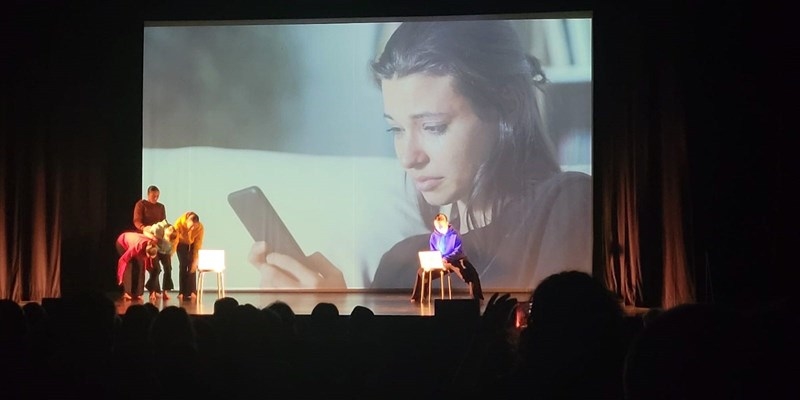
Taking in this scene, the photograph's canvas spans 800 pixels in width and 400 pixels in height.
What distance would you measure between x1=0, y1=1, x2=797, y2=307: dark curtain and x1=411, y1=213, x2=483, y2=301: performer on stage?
3.98 ft

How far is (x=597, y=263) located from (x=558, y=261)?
1.10 feet

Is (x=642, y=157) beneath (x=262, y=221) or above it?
above

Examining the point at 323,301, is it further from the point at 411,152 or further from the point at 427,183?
the point at 411,152

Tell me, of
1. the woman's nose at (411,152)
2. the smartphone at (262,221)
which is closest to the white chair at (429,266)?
the woman's nose at (411,152)

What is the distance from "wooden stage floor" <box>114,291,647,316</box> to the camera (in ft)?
20.0

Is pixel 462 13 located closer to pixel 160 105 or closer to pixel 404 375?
pixel 160 105

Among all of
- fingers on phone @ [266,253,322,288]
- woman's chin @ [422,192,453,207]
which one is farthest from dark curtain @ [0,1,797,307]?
fingers on phone @ [266,253,322,288]

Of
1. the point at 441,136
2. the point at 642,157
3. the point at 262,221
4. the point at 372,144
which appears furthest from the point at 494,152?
the point at 262,221

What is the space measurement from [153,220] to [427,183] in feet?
7.73

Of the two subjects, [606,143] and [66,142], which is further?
[66,142]

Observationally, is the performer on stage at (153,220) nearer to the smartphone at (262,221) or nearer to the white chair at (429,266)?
the smartphone at (262,221)

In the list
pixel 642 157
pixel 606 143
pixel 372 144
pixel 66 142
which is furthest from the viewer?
pixel 372 144

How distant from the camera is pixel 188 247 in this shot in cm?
699

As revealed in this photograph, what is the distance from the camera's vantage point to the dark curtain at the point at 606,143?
6844mm
